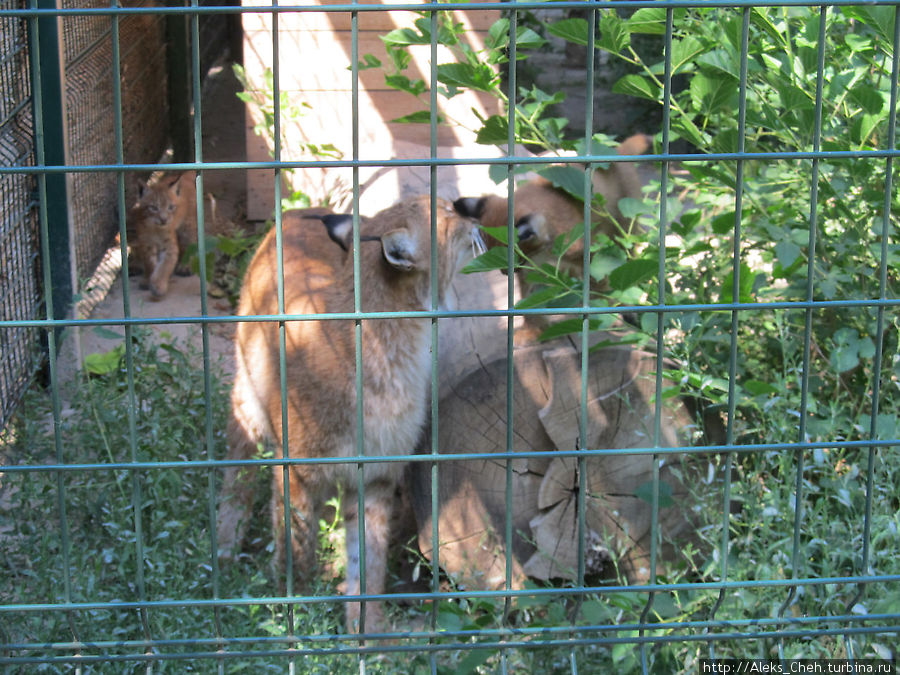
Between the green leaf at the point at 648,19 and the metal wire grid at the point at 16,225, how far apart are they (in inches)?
132

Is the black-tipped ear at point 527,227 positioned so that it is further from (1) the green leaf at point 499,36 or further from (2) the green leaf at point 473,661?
(2) the green leaf at point 473,661

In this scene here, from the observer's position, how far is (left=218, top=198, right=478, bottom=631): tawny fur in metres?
3.90

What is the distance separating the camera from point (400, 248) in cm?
390

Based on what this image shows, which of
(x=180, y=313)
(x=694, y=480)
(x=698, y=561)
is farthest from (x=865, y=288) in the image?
(x=180, y=313)

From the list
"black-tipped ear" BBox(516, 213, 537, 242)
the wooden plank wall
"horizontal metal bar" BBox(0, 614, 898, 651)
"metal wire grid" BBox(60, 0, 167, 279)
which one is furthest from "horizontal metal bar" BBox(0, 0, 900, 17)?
the wooden plank wall

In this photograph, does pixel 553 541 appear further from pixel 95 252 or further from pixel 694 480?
pixel 95 252

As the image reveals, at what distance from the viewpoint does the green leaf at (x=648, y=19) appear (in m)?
2.68

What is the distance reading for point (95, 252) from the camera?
25.3 ft

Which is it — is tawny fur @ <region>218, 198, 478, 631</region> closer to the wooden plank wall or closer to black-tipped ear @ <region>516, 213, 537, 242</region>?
black-tipped ear @ <region>516, 213, 537, 242</region>

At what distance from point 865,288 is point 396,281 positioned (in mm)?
1834

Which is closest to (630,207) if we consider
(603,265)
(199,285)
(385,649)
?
(603,265)

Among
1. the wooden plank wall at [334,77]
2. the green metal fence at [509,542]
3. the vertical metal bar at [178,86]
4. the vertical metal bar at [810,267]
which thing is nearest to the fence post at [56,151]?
the green metal fence at [509,542]

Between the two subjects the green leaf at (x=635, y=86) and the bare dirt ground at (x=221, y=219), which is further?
the bare dirt ground at (x=221, y=219)

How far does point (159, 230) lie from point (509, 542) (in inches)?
245
